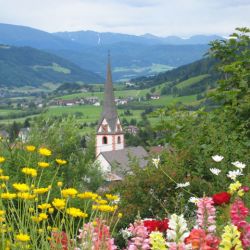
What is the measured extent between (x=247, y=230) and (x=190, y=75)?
588 feet

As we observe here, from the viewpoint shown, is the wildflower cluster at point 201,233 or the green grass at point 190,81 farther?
the green grass at point 190,81

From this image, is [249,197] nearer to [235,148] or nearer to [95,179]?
[235,148]

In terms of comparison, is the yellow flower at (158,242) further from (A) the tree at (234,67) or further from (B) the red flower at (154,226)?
(A) the tree at (234,67)

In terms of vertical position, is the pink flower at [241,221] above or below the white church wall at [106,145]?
above

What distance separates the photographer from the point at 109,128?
85.3m

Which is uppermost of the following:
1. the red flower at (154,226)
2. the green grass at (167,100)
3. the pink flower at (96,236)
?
the red flower at (154,226)

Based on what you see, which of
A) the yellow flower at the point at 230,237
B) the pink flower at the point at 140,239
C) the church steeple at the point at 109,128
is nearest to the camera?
the yellow flower at the point at 230,237

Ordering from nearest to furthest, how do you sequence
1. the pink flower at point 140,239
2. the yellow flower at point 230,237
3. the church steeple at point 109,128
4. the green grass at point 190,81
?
1. the yellow flower at point 230,237
2. the pink flower at point 140,239
3. the church steeple at point 109,128
4. the green grass at point 190,81

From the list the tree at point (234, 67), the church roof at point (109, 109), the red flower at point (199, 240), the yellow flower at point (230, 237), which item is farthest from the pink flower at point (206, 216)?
the church roof at point (109, 109)

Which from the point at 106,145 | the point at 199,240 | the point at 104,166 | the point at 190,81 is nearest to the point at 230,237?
the point at 199,240

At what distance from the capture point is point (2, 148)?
828 cm

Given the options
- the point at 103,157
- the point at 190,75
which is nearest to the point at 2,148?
the point at 103,157

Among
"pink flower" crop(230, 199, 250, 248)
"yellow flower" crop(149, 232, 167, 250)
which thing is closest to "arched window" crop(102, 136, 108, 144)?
"pink flower" crop(230, 199, 250, 248)

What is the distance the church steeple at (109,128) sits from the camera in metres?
82.5
